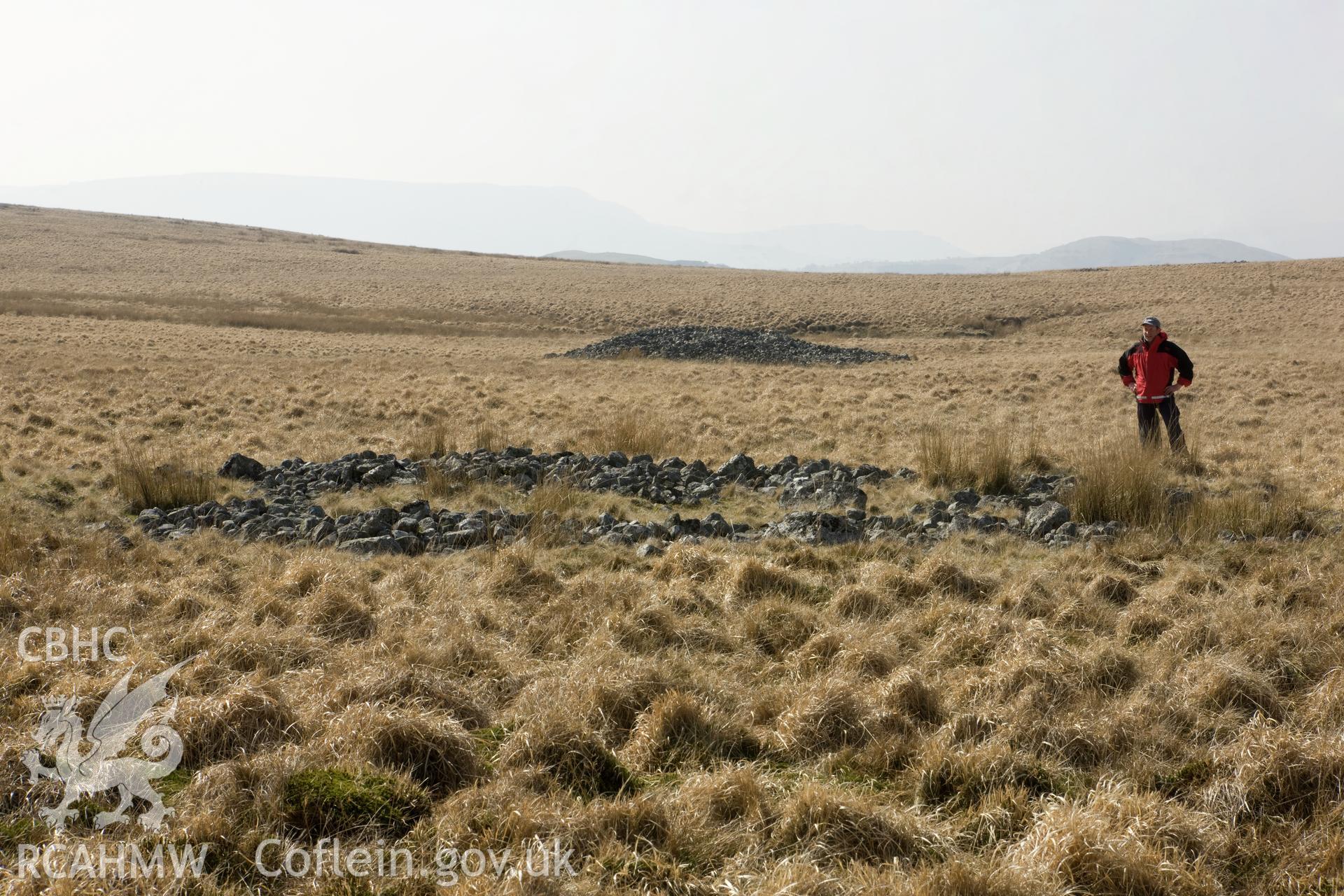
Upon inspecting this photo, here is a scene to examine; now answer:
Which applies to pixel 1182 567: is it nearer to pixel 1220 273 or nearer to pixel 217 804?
pixel 217 804

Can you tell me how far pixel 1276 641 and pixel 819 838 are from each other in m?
3.37

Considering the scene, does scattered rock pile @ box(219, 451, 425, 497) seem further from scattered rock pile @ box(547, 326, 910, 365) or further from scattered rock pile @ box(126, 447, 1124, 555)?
scattered rock pile @ box(547, 326, 910, 365)

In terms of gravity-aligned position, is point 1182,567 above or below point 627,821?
above

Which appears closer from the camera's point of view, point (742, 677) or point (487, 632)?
point (742, 677)

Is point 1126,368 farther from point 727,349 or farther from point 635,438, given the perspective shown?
point 727,349

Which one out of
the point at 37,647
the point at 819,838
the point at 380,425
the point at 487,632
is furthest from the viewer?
the point at 380,425

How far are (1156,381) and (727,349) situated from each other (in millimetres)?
19900

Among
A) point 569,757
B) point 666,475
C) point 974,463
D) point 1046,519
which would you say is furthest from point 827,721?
point 974,463

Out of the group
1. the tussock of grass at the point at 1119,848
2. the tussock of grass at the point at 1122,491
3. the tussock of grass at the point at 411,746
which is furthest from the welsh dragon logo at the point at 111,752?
the tussock of grass at the point at 1122,491

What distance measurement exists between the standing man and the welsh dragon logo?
10.4 meters

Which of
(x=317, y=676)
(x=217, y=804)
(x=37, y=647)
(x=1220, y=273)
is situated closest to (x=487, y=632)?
(x=317, y=676)

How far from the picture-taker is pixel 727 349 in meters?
29.8

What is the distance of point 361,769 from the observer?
361 cm

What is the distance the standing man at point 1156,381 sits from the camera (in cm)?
1038
